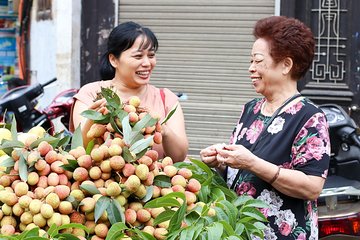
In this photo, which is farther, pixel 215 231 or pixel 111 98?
pixel 111 98

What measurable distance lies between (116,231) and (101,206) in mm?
101

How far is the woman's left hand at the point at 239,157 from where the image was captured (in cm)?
263

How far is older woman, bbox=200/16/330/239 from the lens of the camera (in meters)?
2.69

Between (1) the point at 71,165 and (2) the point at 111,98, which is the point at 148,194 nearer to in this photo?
(1) the point at 71,165

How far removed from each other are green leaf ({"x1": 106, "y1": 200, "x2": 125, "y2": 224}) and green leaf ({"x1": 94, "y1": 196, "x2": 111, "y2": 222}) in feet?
0.04

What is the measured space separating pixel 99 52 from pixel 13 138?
546 centimetres

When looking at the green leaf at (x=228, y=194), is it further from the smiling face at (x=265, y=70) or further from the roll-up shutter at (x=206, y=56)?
the roll-up shutter at (x=206, y=56)

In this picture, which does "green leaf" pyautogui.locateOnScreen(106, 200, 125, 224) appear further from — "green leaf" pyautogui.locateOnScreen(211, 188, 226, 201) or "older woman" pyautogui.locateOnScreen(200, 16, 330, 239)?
"older woman" pyautogui.locateOnScreen(200, 16, 330, 239)

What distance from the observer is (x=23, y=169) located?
7.63ft

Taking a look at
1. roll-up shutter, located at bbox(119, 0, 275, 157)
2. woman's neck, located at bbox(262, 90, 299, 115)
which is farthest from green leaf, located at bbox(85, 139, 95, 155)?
roll-up shutter, located at bbox(119, 0, 275, 157)

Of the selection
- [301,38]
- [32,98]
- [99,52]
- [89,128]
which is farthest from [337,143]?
[99,52]

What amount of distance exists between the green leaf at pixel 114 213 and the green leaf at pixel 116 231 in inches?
1.8

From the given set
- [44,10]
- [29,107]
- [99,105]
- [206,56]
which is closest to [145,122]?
[99,105]

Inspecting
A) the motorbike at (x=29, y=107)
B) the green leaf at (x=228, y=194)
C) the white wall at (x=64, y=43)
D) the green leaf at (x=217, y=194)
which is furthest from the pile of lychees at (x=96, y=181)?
the white wall at (x=64, y=43)
